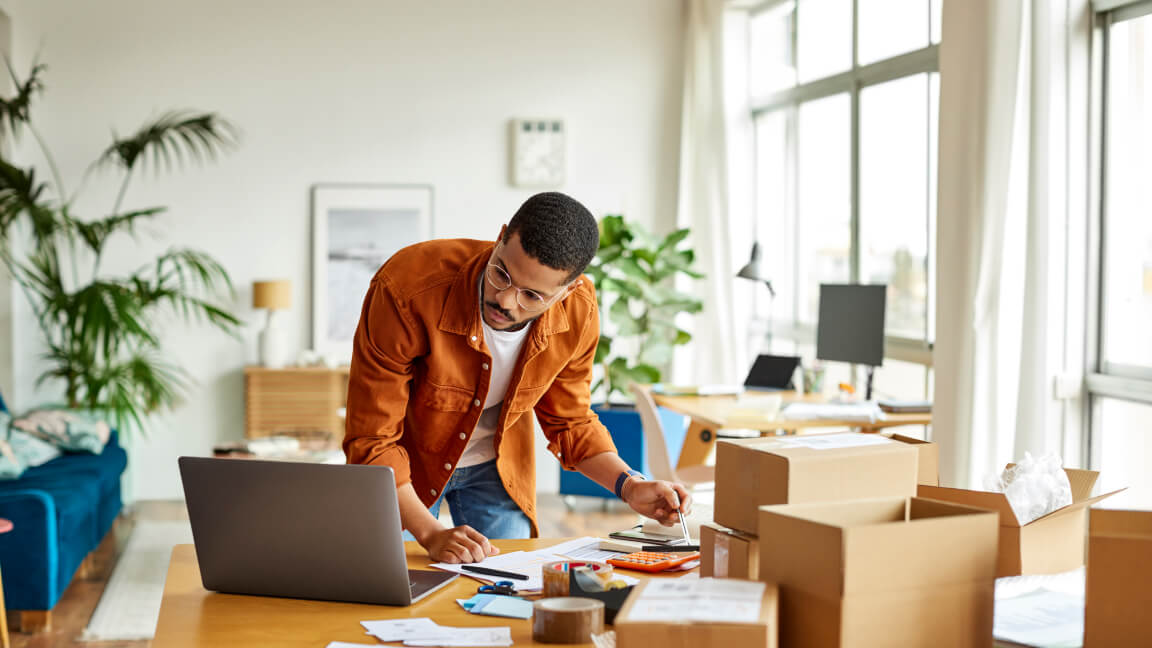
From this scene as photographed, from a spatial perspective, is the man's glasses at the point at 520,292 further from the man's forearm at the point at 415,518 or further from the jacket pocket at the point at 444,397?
the man's forearm at the point at 415,518

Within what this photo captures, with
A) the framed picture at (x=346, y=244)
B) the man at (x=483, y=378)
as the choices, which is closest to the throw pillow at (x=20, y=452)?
the framed picture at (x=346, y=244)

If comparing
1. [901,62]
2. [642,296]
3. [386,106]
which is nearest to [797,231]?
[642,296]

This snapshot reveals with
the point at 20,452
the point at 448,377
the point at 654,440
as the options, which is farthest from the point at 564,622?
the point at 20,452

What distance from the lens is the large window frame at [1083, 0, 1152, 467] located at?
349cm

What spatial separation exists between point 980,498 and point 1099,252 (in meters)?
2.22

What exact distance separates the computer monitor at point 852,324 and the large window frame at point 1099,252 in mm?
983

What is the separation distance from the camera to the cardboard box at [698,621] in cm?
124

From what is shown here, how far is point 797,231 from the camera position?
611cm

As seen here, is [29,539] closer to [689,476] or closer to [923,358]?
[689,476]

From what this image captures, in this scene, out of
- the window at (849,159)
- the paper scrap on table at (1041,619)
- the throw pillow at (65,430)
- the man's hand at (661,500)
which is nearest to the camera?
the paper scrap on table at (1041,619)

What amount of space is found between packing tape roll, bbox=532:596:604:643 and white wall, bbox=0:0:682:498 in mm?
5100

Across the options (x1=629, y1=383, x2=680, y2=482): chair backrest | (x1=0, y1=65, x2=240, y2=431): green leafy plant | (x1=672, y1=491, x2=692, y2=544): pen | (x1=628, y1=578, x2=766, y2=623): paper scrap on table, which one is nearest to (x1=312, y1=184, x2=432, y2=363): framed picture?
(x1=0, y1=65, x2=240, y2=431): green leafy plant

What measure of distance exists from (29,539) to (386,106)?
349 centimetres

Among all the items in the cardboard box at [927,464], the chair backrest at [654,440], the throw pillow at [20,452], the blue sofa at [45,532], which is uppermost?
the cardboard box at [927,464]
